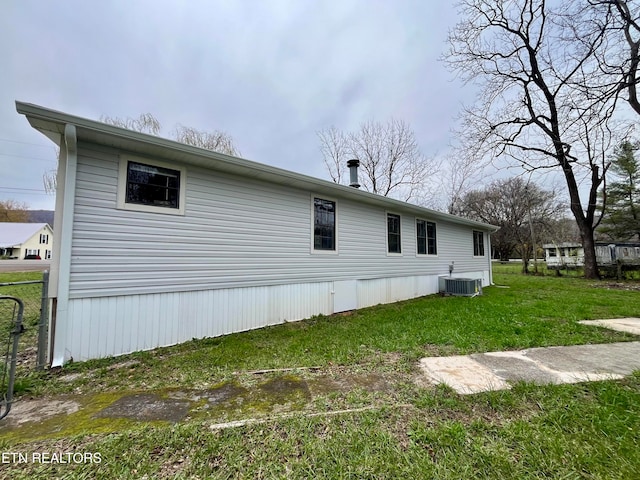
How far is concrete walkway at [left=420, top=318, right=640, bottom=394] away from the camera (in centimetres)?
272

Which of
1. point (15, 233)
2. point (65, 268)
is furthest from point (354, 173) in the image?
point (15, 233)

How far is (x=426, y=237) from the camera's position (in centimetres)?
928

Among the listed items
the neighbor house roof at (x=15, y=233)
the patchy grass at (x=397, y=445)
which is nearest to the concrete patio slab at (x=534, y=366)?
the patchy grass at (x=397, y=445)

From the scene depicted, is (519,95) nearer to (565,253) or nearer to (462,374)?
(462,374)

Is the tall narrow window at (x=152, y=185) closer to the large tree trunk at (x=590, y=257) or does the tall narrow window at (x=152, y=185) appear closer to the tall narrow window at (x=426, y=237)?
the tall narrow window at (x=426, y=237)

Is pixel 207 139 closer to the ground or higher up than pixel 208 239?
higher up

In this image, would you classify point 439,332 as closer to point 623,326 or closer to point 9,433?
point 623,326

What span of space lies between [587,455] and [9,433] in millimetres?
4141

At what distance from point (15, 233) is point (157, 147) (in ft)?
148

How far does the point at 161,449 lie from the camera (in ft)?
5.95

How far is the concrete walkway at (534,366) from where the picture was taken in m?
2.72

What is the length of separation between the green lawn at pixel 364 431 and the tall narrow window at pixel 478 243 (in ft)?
30.8

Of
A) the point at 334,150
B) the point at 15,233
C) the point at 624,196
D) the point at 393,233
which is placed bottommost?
the point at 393,233

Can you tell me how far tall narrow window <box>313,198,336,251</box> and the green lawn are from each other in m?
2.94
